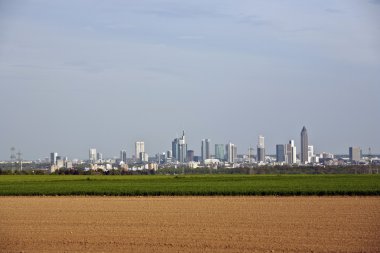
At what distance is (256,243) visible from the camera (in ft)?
71.1

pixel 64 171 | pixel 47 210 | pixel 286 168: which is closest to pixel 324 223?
pixel 47 210

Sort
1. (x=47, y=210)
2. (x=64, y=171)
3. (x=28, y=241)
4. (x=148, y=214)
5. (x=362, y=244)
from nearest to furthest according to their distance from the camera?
(x=362, y=244)
(x=28, y=241)
(x=148, y=214)
(x=47, y=210)
(x=64, y=171)

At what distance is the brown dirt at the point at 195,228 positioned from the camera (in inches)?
840

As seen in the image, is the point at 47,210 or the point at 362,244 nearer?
the point at 362,244

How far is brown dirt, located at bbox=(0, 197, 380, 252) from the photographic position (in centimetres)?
2134

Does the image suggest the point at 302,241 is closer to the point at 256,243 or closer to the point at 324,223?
the point at 256,243

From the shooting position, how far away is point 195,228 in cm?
2648

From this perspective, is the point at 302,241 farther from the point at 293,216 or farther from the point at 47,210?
the point at 47,210

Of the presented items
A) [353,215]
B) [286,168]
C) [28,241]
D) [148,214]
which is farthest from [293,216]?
[286,168]

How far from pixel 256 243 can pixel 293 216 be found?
394 inches

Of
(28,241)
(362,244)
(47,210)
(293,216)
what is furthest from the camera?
(47,210)

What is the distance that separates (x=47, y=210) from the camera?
38.2 metres

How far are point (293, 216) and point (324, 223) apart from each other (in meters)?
3.51

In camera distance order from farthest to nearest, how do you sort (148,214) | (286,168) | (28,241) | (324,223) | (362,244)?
1. (286,168)
2. (148,214)
3. (324,223)
4. (28,241)
5. (362,244)
